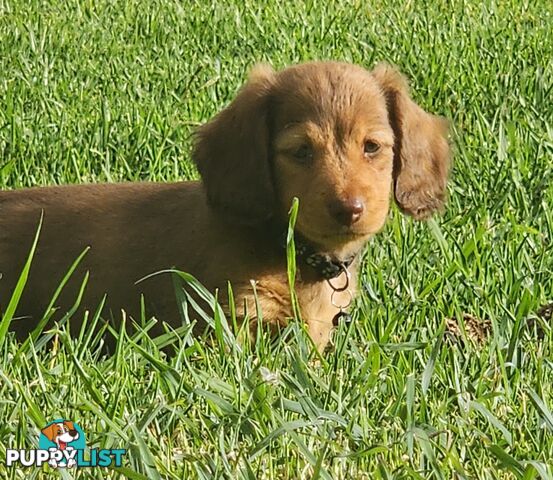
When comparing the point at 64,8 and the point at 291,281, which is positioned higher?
the point at 291,281

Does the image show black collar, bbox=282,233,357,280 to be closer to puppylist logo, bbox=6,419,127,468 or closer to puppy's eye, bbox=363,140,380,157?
puppy's eye, bbox=363,140,380,157

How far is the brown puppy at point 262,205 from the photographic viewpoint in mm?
4188

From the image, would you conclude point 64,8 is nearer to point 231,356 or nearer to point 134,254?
point 134,254

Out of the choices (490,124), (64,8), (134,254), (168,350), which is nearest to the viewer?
(168,350)

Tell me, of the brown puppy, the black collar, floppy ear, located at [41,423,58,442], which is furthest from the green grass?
the brown puppy

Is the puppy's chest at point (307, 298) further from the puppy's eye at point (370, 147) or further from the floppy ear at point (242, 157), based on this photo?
the puppy's eye at point (370, 147)

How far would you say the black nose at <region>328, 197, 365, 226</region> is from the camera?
157 inches

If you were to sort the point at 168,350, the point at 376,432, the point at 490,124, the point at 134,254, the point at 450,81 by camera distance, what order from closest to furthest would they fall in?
the point at 376,432, the point at 168,350, the point at 134,254, the point at 490,124, the point at 450,81

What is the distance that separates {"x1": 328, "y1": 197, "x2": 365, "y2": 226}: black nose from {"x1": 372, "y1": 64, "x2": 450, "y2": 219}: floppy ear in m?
0.49

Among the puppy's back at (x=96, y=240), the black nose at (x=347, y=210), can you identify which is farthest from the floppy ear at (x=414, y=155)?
the puppy's back at (x=96, y=240)

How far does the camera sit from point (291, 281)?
149 inches

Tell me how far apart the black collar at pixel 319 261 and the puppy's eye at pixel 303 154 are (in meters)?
0.27

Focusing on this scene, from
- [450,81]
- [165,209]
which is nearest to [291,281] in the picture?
[165,209]

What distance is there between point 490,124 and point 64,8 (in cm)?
326
